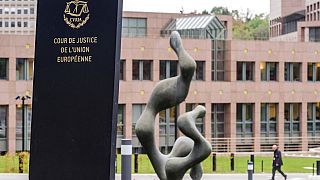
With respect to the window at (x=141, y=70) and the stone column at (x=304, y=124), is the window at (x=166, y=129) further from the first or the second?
the stone column at (x=304, y=124)

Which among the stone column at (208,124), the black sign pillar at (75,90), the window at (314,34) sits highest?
the window at (314,34)

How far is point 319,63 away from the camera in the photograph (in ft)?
169

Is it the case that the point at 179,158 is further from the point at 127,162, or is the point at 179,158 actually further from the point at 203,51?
the point at 203,51

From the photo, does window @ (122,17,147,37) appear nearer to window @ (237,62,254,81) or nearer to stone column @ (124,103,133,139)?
window @ (237,62,254,81)

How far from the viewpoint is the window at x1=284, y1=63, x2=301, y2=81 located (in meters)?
51.0

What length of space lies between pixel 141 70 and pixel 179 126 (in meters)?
33.1

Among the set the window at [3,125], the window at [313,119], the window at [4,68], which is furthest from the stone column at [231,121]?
the window at [4,68]

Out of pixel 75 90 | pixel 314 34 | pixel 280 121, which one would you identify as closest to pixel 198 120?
pixel 280 121

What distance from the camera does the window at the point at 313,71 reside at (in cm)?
5172

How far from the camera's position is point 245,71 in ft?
163

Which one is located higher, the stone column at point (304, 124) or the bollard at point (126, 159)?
the bollard at point (126, 159)

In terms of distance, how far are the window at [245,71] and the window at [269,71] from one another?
26.5 inches

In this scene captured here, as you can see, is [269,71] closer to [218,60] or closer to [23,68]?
[218,60]

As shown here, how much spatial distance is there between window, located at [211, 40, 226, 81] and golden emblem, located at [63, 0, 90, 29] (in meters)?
38.7
